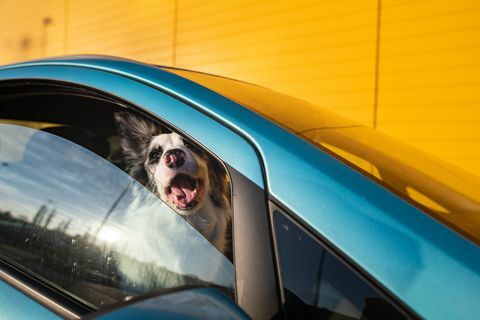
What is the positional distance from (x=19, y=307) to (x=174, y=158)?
0.53m

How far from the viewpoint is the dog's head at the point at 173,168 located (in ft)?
3.66

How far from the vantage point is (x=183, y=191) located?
1.17 meters

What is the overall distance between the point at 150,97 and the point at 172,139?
0.12 meters

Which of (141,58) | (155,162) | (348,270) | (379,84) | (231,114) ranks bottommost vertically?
(348,270)

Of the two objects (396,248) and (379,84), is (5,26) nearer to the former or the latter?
(379,84)

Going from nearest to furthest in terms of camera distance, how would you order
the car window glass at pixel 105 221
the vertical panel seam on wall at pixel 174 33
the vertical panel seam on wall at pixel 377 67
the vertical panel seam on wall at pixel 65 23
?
the car window glass at pixel 105 221
the vertical panel seam on wall at pixel 377 67
the vertical panel seam on wall at pixel 174 33
the vertical panel seam on wall at pixel 65 23

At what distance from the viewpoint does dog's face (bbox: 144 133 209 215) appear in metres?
1.14

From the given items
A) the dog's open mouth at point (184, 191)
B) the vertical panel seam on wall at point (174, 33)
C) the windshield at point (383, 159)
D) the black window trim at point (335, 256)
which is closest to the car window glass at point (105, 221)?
the dog's open mouth at point (184, 191)

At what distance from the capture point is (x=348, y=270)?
882 mm

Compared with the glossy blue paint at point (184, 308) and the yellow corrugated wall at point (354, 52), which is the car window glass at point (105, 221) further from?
the yellow corrugated wall at point (354, 52)

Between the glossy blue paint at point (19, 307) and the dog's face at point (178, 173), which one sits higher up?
the dog's face at point (178, 173)

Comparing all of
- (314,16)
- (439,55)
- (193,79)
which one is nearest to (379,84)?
(439,55)

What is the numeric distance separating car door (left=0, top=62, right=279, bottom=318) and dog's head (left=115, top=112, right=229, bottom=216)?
0.03 m

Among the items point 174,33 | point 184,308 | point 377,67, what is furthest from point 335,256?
point 174,33
